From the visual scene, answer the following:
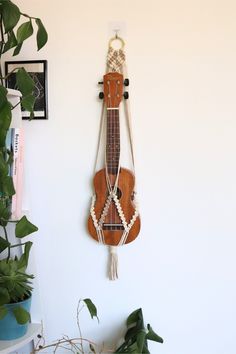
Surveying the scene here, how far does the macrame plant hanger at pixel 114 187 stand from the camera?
135cm

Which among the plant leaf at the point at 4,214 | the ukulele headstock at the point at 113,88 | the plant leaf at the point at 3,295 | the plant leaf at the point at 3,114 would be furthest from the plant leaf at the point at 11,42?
the plant leaf at the point at 3,295

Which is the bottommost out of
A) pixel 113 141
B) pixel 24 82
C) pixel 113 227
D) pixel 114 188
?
pixel 113 227

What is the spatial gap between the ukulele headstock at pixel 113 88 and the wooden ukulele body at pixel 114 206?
244 mm

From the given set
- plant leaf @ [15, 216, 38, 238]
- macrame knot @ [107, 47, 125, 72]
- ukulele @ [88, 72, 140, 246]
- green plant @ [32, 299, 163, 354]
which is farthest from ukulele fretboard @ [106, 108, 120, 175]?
green plant @ [32, 299, 163, 354]

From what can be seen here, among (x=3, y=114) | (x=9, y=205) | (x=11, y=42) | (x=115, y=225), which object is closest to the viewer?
(x=3, y=114)

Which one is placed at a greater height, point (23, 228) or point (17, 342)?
point (23, 228)

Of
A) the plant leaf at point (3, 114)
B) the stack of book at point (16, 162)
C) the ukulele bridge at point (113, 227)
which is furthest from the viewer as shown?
the ukulele bridge at point (113, 227)

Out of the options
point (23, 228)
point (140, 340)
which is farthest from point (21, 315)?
point (140, 340)


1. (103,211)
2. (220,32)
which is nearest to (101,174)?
(103,211)

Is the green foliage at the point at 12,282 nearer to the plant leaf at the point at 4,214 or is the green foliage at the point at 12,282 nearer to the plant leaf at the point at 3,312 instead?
the plant leaf at the point at 3,312

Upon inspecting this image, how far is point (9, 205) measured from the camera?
1.27 metres

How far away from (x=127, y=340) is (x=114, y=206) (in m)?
0.48

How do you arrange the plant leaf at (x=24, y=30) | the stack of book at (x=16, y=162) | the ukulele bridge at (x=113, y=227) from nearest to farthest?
the plant leaf at (x=24, y=30)
the stack of book at (x=16, y=162)
the ukulele bridge at (x=113, y=227)

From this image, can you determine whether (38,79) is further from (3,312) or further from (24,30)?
(3,312)
